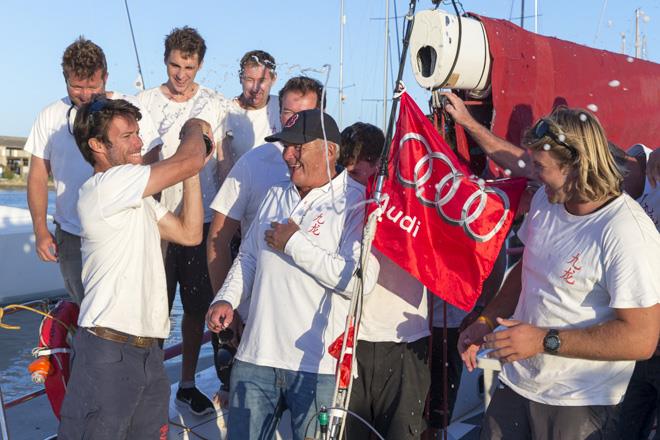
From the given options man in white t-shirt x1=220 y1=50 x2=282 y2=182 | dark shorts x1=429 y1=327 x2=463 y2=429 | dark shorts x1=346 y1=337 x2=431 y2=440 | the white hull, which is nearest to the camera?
dark shorts x1=346 y1=337 x2=431 y2=440

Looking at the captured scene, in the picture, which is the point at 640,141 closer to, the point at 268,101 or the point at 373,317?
the point at 373,317

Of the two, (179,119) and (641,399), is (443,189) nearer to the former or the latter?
(641,399)

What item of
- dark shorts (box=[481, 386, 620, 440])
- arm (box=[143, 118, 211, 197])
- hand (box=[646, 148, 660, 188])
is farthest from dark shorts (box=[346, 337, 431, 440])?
hand (box=[646, 148, 660, 188])

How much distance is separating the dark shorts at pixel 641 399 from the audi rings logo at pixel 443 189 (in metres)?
0.85

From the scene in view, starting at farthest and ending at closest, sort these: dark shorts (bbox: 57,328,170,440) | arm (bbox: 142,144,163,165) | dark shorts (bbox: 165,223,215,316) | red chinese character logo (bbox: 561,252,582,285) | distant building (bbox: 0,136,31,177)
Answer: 1. distant building (bbox: 0,136,31,177)
2. dark shorts (bbox: 165,223,215,316)
3. arm (bbox: 142,144,163,165)
4. dark shorts (bbox: 57,328,170,440)
5. red chinese character logo (bbox: 561,252,582,285)

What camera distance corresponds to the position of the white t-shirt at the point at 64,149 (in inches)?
159

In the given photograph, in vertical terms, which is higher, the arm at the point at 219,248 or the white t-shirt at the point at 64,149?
the white t-shirt at the point at 64,149

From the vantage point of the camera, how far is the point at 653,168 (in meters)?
3.10

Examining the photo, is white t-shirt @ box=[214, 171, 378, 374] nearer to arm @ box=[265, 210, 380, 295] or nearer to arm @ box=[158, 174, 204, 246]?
arm @ box=[265, 210, 380, 295]

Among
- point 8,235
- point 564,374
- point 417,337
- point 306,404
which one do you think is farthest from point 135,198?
point 8,235

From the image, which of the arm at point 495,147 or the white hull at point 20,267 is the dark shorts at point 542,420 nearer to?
the arm at point 495,147

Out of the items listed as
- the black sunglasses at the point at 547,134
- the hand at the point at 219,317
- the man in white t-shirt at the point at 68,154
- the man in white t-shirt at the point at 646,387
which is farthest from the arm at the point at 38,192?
the man in white t-shirt at the point at 646,387

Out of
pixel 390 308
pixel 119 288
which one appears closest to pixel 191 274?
pixel 119 288

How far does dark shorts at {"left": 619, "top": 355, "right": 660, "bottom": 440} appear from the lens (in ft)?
10.0
